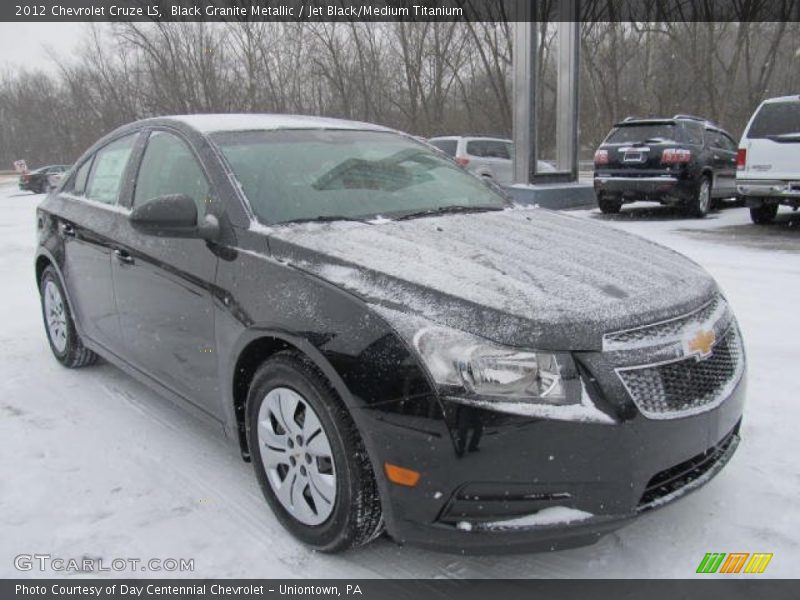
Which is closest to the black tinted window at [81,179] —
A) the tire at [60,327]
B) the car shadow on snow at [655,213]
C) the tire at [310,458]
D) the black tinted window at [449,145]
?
the tire at [60,327]

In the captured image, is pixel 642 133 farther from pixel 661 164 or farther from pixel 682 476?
pixel 682 476

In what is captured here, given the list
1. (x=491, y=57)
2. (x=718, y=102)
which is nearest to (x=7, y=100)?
(x=491, y=57)

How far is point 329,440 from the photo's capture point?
7.34 feet

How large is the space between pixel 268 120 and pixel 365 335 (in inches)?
72.6

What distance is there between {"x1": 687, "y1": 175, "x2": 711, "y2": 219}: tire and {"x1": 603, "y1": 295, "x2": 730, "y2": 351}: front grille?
9.56 metres

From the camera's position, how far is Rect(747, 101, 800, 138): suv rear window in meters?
9.05

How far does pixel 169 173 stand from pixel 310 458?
1.71 meters

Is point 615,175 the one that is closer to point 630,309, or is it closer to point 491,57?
point 630,309

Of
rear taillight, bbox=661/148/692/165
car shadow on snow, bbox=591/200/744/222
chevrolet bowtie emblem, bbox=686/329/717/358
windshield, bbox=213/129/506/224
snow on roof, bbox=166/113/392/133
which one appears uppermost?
snow on roof, bbox=166/113/392/133

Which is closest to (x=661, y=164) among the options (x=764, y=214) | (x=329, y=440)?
(x=764, y=214)

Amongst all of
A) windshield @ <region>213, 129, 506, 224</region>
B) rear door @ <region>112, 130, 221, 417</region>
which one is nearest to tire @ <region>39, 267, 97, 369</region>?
rear door @ <region>112, 130, 221, 417</region>

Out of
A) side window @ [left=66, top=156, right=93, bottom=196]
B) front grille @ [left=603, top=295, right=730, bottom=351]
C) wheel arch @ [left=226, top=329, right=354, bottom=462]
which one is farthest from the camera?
side window @ [left=66, top=156, right=93, bottom=196]

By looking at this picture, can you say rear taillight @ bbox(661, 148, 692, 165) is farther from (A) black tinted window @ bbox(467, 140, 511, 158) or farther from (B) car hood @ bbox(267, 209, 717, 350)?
(B) car hood @ bbox(267, 209, 717, 350)

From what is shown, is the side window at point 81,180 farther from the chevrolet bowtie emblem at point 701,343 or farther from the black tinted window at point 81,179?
the chevrolet bowtie emblem at point 701,343
